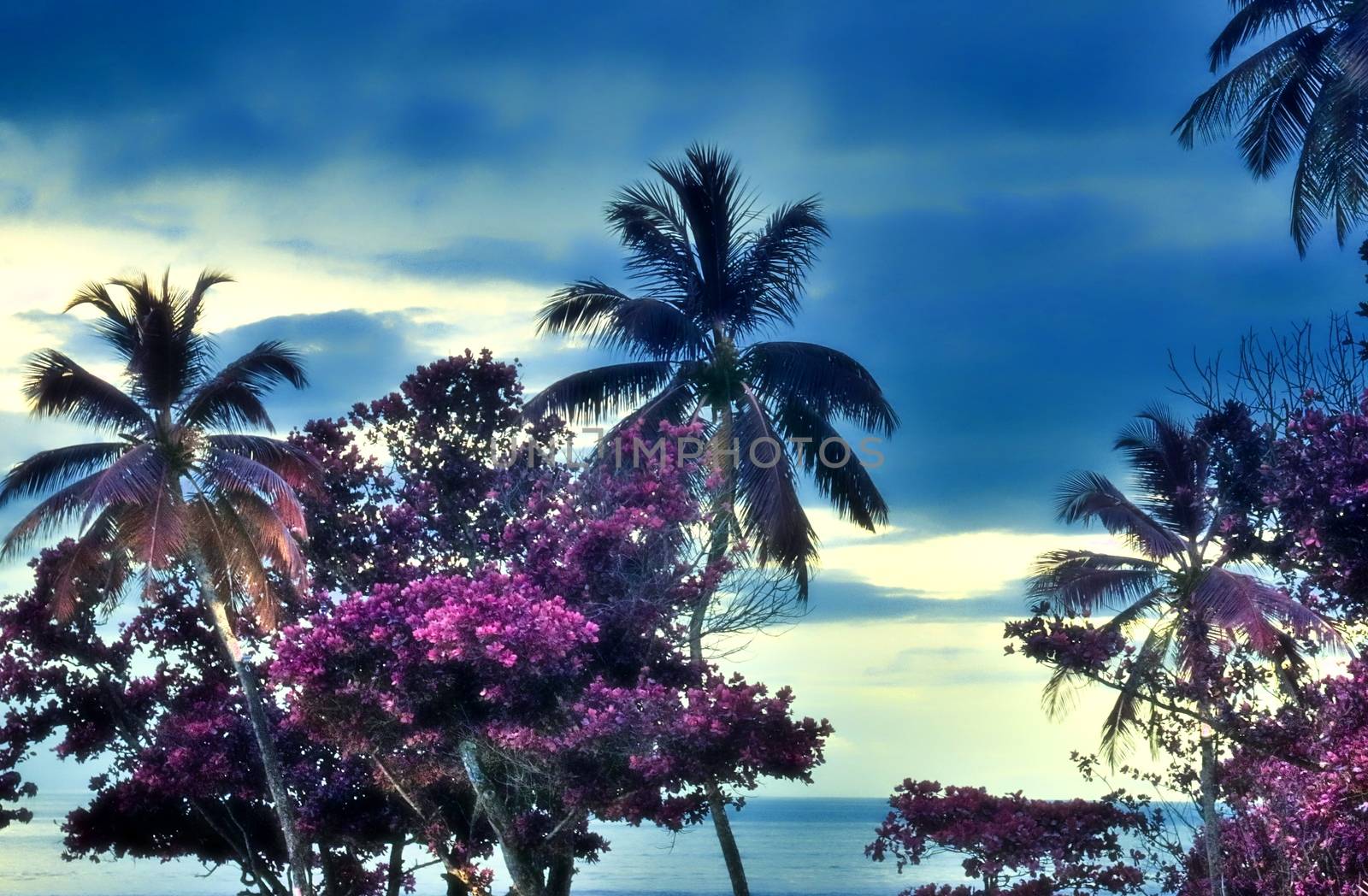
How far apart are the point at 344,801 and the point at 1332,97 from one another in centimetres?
1675

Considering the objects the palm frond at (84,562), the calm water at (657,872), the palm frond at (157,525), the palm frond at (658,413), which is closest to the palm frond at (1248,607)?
the palm frond at (658,413)

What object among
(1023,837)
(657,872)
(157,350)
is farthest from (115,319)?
(657,872)

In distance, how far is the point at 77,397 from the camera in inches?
701

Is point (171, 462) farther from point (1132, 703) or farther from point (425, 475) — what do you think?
point (1132, 703)

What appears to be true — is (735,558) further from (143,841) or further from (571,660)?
(143,841)

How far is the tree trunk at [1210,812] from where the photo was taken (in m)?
13.4

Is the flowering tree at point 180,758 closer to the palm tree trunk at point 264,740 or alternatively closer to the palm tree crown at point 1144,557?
the palm tree trunk at point 264,740

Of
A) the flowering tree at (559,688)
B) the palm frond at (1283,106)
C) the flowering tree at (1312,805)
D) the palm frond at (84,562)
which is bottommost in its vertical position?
the flowering tree at (1312,805)

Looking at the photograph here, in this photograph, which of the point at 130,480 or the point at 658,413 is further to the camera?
the point at 658,413

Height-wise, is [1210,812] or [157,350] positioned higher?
[157,350]

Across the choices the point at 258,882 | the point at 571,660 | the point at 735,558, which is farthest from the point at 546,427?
the point at 258,882

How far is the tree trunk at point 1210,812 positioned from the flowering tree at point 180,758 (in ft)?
31.2

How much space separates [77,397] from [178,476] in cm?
191

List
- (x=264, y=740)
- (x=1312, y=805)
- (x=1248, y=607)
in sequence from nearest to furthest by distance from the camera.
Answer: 1. (x=1312, y=805)
2. (x=264, y=740)
3. (x=1248, y=607)
